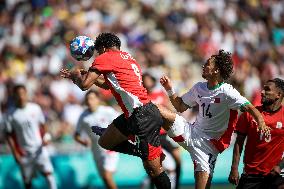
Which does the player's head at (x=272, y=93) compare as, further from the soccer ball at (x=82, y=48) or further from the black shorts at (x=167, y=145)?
the black shorts at (x=167, y=145)

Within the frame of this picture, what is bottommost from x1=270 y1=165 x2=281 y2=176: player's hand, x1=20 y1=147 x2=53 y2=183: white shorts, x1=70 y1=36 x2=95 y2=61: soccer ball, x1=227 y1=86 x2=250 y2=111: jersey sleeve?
x1=20 y1=147 x2=53 y2=183: white shorts

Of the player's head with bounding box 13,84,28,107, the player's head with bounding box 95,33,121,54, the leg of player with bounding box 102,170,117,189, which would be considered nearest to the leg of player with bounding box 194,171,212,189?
the player's head with bounding box 95,33,121,54

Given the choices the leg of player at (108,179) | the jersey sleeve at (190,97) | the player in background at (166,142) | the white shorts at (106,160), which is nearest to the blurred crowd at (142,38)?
the white shorts at (106,160)

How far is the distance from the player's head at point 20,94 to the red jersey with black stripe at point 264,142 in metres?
5.14

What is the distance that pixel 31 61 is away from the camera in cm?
2047

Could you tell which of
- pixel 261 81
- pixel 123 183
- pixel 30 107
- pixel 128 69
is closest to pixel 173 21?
pixel 261 81

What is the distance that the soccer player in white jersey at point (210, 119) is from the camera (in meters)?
9.89

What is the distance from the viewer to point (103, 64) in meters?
9.96

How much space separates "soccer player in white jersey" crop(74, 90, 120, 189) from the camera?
1403 cm

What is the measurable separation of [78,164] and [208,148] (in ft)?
21.2

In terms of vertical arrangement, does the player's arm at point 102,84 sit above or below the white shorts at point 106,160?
above

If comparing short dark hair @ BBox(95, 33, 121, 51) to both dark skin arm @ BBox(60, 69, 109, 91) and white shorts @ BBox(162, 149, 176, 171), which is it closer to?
dark skin arm @ BBox(60, 69, 109, 91)

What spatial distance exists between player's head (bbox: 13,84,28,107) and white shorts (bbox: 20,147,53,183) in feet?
2.81

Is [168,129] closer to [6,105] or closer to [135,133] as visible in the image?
[135,133]
